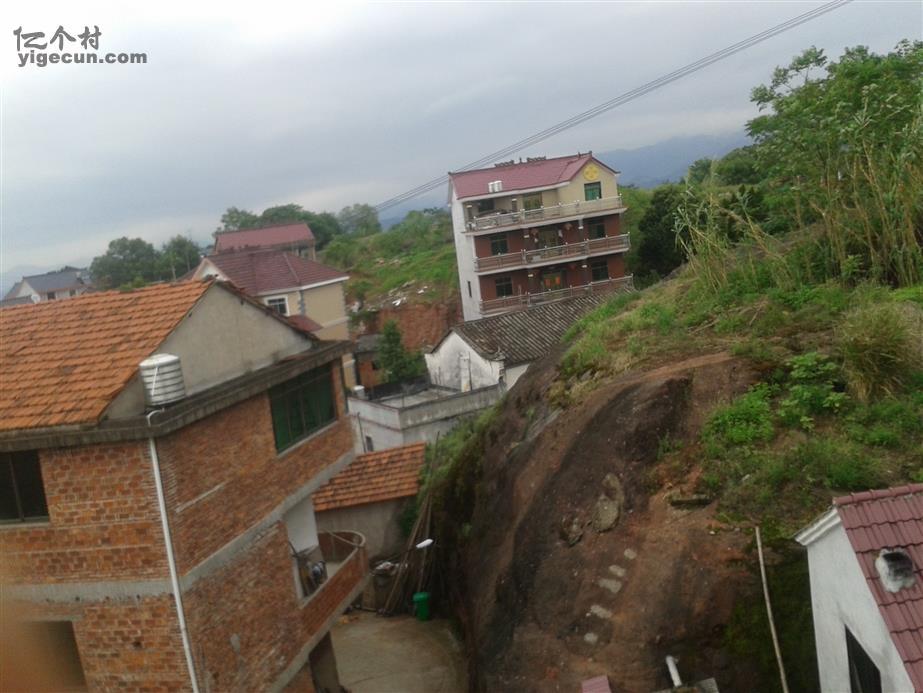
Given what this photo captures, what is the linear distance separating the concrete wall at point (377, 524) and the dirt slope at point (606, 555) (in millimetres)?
4920

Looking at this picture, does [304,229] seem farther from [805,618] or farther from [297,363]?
[805,618]

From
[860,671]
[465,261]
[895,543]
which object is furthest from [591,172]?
[895,543]

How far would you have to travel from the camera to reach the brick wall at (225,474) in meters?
8.55

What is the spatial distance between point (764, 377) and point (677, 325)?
2674 mm

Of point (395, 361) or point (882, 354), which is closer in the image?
point (882, 354)

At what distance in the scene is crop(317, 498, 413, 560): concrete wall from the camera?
58.4 feet

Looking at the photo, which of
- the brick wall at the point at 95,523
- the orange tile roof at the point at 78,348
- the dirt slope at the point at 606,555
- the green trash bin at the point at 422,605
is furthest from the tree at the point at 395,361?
the brick wall at the point at 95,523

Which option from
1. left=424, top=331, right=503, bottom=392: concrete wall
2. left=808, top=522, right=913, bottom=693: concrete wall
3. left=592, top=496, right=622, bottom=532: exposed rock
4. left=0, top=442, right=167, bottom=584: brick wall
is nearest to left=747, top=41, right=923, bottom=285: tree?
left=592, top=496, right=622, bottom=532: exposed rock

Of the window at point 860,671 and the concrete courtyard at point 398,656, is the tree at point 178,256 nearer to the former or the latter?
the concrete courtyard at point 398,656

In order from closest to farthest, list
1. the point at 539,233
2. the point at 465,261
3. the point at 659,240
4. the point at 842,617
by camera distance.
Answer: the point at 842,617, the point at 659,240, the point at 539,233, the point at 465,261

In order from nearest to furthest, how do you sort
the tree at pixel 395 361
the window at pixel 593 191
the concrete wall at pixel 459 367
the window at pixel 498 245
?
1. the concrete wall at pixel 459 367
2. the tree at pixel 395 361
3. the window at pixel 498 245
4. the window at pixel 593 191

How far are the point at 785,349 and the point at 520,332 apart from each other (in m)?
16.8

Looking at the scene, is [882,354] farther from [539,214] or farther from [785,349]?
[539,214]

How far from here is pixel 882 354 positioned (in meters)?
9.28
